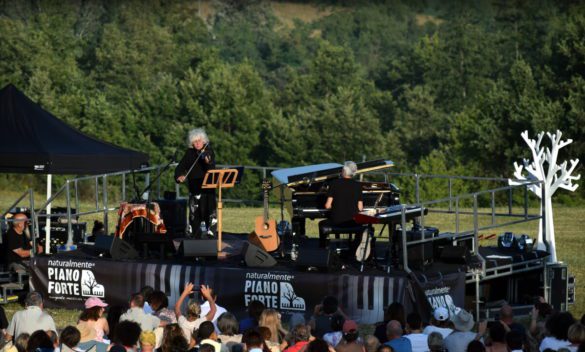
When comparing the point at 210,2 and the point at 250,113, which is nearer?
the point at 250,113

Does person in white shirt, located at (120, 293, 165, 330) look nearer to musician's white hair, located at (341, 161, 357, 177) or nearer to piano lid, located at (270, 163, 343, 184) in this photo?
musician's white hair, located at (341, 161, 357, 177)

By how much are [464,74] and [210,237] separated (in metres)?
72.1

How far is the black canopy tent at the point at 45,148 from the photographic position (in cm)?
2025

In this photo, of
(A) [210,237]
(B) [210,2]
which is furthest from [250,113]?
(B) [210,2]

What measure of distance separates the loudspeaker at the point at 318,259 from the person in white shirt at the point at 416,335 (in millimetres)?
4066

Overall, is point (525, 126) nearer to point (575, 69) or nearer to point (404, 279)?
point (575, 69)

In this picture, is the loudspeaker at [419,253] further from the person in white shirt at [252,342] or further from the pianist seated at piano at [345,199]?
the person in white shirt at [252,342]

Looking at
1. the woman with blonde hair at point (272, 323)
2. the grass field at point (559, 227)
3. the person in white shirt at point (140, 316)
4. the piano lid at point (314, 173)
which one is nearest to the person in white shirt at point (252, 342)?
the woman with blonde hair at point (272, 323)

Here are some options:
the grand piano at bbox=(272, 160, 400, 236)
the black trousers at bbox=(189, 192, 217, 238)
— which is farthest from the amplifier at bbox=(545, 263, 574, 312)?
the black trousers at bbox=(189, 192, 217, 238)

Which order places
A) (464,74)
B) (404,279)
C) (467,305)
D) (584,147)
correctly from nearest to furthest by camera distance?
1. (404,279)
2. (467,305)
3. (584,147)
4. (464,74)

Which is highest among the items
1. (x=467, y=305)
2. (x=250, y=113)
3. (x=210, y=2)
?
(x=210, y=2)

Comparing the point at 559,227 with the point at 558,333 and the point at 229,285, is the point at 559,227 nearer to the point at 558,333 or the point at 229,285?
the point at 229,285

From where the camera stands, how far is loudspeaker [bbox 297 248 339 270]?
17.7 m

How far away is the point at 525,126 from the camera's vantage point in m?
60.7
